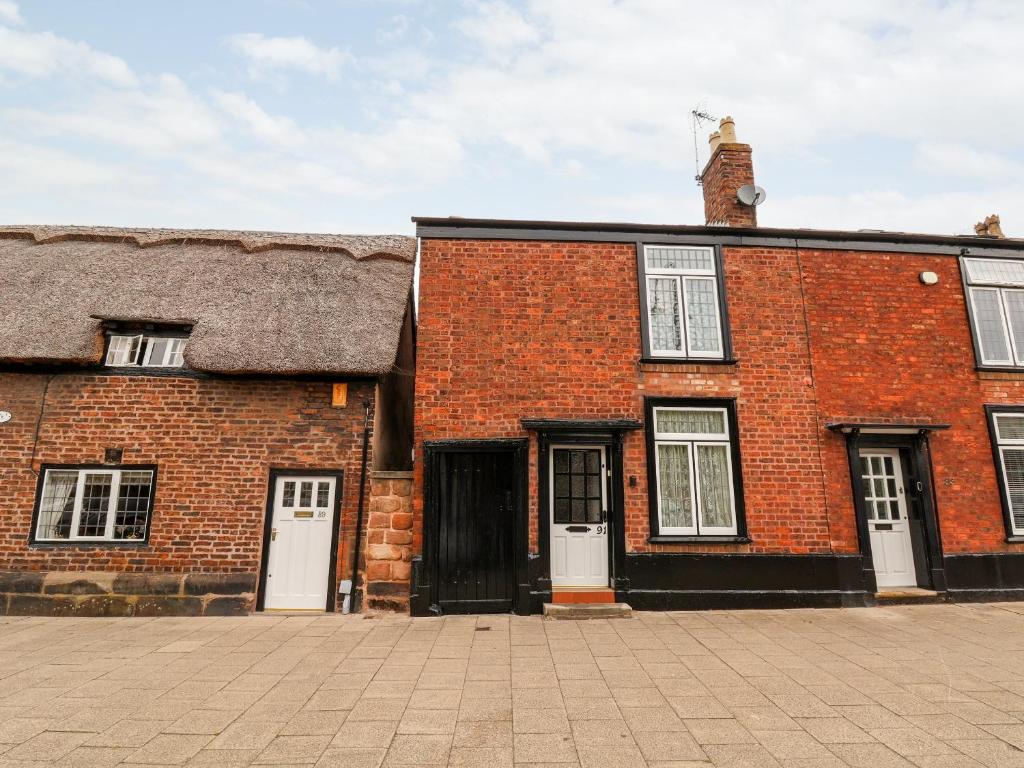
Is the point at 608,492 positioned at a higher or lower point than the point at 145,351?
lower

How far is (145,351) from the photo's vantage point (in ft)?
26.5

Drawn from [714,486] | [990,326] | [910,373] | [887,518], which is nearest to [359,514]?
[714,486]

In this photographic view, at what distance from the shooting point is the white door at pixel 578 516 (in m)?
7.59

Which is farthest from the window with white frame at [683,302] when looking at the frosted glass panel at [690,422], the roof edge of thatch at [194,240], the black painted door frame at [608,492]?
the roof edge of thatch at [194,240]

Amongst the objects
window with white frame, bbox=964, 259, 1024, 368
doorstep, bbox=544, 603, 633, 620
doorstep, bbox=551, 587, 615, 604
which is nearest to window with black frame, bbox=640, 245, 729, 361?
doorstep, bbox=551, 587, 615, 604

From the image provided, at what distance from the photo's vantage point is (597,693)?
448 centimetres

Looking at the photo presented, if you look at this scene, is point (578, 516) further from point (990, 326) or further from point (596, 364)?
point (990, 326)

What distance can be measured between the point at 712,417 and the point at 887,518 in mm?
3251

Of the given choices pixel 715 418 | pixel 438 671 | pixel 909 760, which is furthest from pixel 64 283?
pixel 909 760

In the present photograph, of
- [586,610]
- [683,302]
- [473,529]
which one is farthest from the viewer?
[683,302]

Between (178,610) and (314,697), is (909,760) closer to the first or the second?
(314,697)

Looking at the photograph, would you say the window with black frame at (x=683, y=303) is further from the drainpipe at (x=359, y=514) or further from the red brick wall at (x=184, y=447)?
the red brick wall at (x=184, y=447)

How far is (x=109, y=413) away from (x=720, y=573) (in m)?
9.58

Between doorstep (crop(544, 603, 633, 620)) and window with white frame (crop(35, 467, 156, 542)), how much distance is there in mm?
6128
